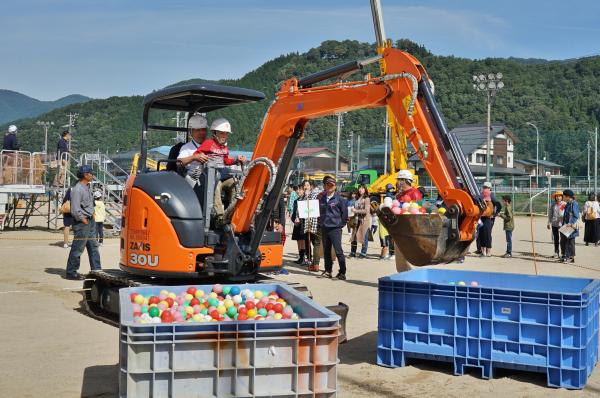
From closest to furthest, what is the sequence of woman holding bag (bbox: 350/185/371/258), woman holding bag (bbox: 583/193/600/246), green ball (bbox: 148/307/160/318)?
green ball (bbox: 148/307/160/318) < woman holding bag (bbox: 350/185/371/258) < woman holding bag (bbox: 583/193/600/246)

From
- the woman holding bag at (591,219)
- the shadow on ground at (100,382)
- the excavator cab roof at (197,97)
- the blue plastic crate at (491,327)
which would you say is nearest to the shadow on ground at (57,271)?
the excavator cab roof at (197,97)

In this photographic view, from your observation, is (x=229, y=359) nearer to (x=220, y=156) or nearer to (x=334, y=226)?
(x=220, y=156)

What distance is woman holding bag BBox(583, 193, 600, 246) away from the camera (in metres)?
23.5

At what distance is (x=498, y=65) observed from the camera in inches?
5153

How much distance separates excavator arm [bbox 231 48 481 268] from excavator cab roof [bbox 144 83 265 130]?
970 mm

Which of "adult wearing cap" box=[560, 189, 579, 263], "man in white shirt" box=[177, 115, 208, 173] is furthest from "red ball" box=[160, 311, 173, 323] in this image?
"adult wearing cap" box=[560, 189, 579, 263]

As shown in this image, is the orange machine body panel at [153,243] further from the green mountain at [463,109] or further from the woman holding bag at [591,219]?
the green mountain at [463,109]

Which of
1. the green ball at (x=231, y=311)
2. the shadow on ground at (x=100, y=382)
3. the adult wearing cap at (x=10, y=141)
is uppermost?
the adult wearing cap at (x=10, y=141)

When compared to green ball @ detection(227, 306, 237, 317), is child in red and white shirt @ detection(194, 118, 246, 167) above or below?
above

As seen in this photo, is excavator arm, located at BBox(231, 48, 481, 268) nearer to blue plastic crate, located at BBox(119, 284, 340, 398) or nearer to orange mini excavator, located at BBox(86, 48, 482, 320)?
orange mini excavator, located at BBox(86, 48, 482, 320)

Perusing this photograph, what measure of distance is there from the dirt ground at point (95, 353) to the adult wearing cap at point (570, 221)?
242 centimetres

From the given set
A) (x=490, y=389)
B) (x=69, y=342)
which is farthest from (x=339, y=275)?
(x=490, y=389)

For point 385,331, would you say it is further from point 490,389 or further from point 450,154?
point 450,154

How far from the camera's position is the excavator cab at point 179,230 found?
9.05 metres
